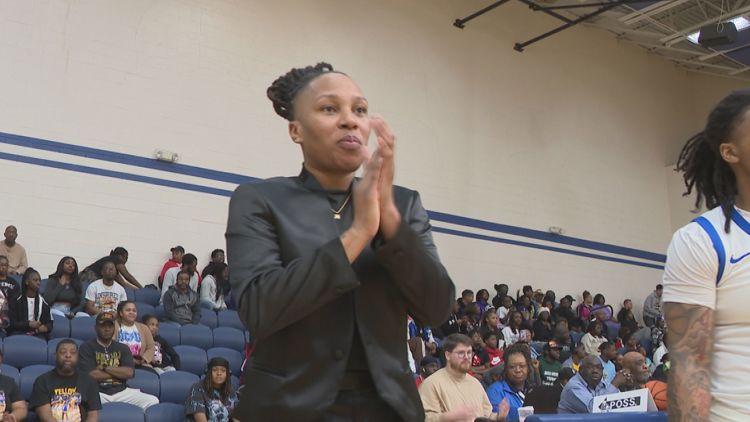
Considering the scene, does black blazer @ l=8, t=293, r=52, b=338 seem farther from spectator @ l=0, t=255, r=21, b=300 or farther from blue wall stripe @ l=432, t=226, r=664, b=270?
blue wall stripe @ l=432, t=226, r=664, b=270

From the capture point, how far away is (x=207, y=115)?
36.5ft

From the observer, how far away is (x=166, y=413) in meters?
6.53

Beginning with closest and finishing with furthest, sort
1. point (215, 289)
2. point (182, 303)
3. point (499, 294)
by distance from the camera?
point (182, 303) → point (215, 289) → point (499, 294)

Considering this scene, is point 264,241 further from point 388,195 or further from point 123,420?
point 123,420

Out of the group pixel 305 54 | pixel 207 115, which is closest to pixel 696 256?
pixel 207 115

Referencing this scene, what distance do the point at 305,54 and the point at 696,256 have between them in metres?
11.1

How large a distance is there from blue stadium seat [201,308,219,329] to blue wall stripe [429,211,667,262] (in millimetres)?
4827

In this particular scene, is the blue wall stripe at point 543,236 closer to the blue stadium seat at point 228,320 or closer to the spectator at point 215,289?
the spectator at point 215,289

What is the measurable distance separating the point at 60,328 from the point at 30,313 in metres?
0.39

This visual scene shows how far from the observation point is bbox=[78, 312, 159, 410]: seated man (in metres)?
6.72

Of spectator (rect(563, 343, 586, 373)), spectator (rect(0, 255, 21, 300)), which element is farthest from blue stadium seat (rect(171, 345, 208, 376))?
spectator (rect(563, 343, 586, 373))

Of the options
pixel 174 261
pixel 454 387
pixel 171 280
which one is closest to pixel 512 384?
pixel 454 387

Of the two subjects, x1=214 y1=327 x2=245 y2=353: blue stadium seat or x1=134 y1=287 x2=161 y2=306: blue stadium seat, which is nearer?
x1=214 y1=327 x2=245 y2=353: blue stadium seat

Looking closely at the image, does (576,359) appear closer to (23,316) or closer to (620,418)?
(23,316)
